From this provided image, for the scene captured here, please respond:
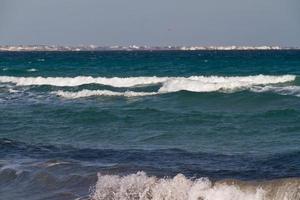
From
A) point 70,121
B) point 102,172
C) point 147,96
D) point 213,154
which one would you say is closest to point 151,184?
point 102,172

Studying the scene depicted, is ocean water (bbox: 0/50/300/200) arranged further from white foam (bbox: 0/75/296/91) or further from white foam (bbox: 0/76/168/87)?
white foam (bbox: 0/76/168/87)

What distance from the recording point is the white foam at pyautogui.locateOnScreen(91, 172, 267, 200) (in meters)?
10.0

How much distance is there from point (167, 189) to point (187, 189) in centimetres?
34

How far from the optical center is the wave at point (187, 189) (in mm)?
9953

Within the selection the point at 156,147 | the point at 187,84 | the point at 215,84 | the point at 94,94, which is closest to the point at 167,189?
the point at 156,147

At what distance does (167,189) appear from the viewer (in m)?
10.4

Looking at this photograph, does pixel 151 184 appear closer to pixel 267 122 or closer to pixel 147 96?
pixel 267 122

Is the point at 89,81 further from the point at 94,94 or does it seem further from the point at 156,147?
the point at 156,147

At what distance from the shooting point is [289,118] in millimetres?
17844

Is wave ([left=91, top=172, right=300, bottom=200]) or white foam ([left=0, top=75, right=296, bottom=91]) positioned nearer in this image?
wave ([left=91, top=172, right=300, bottom=200])

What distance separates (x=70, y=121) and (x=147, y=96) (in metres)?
7.28

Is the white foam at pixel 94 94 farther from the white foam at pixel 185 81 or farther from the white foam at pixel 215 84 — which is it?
the white foam at pixel 185 81

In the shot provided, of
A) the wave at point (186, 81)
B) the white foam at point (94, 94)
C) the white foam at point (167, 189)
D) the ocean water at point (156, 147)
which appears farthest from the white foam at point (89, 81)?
the white foam at point (167, 189)

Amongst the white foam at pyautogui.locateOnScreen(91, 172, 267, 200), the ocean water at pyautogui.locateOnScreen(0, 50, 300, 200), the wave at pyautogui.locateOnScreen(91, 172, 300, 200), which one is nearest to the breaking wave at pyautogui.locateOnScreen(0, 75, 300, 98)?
the ocean water at pyautogui.locateOnScreen(0, 50, 300, 200)
